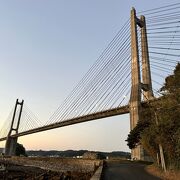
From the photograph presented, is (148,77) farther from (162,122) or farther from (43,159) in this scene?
(162,122)

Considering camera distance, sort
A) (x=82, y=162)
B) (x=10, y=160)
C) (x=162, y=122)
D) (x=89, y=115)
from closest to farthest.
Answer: (x=162, y=122), (x=82, y=162), (x=89, y=115), (x=10, y=160)

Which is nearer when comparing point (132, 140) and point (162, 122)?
point (162, 122)

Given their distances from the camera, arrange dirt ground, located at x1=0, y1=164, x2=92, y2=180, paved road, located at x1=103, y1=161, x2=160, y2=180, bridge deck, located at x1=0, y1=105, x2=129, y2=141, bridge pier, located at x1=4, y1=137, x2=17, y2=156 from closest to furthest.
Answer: paved road, located at x1=103, y1=161, x2=160, y2=180
dirt ground, located at x1=0, y1=164, x2=92, y2=180
bridge deck, located at x1=0, y1=105, x2=129, y2=141
bridge pier, located at x1=4, y1=137, x2=17, y2=156

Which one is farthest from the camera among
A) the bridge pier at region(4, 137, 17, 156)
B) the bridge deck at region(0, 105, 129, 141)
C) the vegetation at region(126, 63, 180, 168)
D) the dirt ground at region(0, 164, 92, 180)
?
the bridge pier at region(4, 137, 17, 156)

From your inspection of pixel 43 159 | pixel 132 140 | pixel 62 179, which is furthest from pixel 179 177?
pixel 43 159

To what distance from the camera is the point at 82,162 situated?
37.2 meters

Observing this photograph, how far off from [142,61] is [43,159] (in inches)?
901

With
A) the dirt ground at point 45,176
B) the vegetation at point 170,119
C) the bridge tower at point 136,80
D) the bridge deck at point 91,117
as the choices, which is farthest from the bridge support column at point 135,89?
the vegetation at point 170,119

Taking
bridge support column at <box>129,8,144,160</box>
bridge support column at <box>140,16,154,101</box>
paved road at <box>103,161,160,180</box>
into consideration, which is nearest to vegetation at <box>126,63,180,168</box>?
paved road at <box>103,161,160,180</box>

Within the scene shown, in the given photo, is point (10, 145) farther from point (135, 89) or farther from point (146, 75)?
point (146, 75)

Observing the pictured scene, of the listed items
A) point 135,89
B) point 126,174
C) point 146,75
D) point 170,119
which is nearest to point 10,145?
point 135,89

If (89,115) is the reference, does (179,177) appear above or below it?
below

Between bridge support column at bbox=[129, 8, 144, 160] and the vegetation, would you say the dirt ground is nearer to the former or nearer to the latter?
the vegetation

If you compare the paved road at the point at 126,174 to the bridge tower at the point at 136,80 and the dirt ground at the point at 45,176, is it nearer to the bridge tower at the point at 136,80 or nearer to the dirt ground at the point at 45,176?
the dirt ground at the point at 45,176
